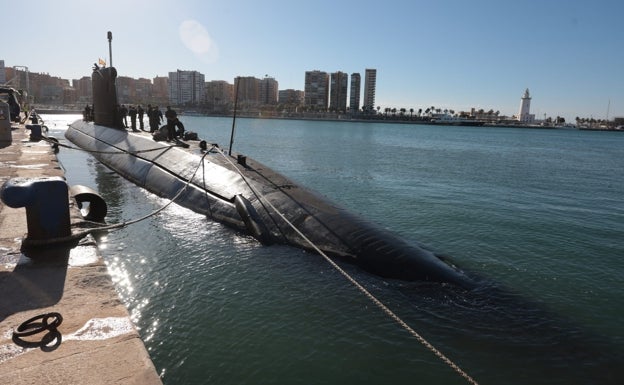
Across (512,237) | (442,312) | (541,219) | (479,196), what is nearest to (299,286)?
(442,312)

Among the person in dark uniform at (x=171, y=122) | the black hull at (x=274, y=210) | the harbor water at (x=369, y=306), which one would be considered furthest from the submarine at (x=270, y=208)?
the person in dark uniform at (x=171, y=122)

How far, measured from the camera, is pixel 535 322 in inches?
273

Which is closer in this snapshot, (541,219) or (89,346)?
(89,346)

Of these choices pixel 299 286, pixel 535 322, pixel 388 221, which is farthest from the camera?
pixel 388 221

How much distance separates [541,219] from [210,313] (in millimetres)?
13538

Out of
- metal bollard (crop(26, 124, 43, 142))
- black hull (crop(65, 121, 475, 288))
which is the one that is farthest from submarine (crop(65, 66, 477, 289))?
metal bollard (crop(26, 124, 43, 142))

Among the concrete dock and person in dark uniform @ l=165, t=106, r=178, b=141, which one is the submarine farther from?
the concrete dock

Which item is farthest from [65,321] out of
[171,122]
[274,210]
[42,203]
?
[171,122]

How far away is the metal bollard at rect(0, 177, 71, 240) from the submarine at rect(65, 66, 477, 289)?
414 cm

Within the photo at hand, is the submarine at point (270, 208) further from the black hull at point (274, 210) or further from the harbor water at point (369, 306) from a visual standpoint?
the harbor water at point (369, 306)

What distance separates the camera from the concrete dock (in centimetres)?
380

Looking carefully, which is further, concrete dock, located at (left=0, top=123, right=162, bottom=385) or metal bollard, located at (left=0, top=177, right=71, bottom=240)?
metal bollard, located at (left=0, top=177, right=71, bottom=240)

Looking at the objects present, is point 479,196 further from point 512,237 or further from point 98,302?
point 98,302

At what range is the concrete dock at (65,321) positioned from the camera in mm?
3797
